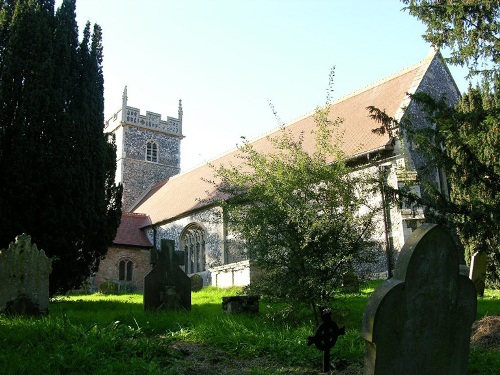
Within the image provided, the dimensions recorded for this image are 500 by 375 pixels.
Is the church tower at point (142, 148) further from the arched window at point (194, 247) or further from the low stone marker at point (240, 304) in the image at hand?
the low stone marker at point (240, 304)

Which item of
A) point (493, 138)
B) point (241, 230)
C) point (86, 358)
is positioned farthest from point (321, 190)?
point (86, 358)

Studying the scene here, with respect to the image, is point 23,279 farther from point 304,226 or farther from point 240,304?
point 304,226

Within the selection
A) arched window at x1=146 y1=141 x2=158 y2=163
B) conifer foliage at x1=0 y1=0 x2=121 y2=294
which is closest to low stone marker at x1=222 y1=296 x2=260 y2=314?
conifer foliage at x1=0 y1=0 x2=121 y2=294

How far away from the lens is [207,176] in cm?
2225

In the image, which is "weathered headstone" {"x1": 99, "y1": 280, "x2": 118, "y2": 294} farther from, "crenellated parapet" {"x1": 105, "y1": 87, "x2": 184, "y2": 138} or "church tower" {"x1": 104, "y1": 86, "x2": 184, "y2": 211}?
"crenellated parapet" {"x1": 105, "y1": 87, "x2": 184, "y2": 138}

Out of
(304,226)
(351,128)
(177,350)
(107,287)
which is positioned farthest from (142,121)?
(177,350)

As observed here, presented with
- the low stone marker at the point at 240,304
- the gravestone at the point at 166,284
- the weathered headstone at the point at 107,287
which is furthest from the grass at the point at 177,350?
the weathered headstone at the point at 107,287

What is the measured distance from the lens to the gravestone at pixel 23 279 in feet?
22.7

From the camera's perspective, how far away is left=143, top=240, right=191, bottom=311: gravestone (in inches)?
336

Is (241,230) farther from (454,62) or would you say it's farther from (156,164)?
(156,164)

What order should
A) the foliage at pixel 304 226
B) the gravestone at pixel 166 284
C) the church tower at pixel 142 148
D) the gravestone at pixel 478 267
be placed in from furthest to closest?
1. the church tower at pixel 142 148
2. the gravestone at pixel 478 267
3. the gravestone at pixel 166 284
4. the foliage at pixel 304 226

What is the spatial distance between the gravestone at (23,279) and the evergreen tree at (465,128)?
5697 mm

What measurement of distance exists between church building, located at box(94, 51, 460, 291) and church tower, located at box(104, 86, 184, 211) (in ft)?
0.21

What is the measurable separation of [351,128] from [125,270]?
11241 millimetres
